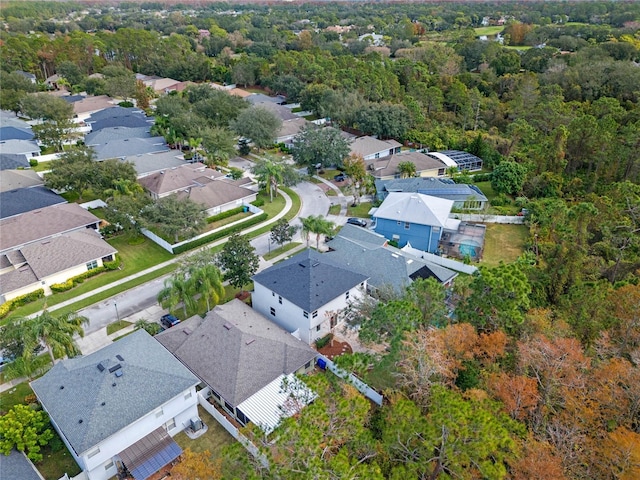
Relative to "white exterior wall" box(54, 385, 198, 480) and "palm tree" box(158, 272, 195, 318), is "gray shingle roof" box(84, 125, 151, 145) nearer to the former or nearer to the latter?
"palm tree" box(158, 272, 195, 318)

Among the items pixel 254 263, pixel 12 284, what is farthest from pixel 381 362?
pixel 12 284

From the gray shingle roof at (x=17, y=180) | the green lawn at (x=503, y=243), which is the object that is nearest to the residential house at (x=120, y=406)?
the green lawn at (x=503, y=243)

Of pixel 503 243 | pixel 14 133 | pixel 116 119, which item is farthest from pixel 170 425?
pixel 14 133

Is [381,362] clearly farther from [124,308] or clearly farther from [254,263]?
[124,308]

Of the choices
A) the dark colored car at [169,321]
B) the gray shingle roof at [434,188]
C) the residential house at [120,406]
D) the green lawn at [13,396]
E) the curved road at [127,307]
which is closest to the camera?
the residential house at [120,406]

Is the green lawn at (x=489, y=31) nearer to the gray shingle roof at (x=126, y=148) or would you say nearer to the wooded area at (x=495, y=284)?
the wooded area at (x=495, y=284)

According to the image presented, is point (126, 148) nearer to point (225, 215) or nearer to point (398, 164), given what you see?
point (225, 215)

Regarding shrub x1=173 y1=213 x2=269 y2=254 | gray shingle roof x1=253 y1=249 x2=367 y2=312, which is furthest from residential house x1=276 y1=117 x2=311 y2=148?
gray shingle roof x1=253 y1=249 x2=367 y2=312
